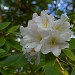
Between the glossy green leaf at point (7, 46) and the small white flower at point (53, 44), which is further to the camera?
the glossy green leaf at point (7, 46)

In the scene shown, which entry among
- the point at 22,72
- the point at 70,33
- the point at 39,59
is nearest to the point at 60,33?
the point at 70,33

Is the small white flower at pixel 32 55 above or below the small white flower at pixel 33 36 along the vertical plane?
below

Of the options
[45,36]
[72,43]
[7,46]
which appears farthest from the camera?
[7,46]

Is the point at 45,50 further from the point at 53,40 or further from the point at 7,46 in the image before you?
the point at 7,46

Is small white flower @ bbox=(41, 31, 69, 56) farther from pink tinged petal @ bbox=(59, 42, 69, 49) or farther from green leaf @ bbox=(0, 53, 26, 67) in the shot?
green leaf @ bbox=(0, 53, 26, 67)

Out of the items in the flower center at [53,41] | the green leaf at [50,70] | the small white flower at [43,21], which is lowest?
the green leaf at [50,70]

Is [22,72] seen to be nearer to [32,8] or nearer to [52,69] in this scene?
[52,69]

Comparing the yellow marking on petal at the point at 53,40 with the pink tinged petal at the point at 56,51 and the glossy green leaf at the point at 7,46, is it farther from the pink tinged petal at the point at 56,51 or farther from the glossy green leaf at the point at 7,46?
the glossy green leaf at the point at 7,46

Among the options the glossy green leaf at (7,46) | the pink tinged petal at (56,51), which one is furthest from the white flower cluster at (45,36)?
the glossy green leaf at (7,46)

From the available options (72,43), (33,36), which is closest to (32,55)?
(33,36)
